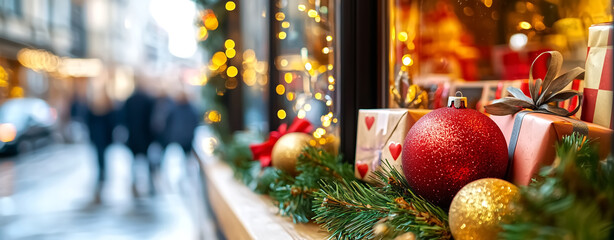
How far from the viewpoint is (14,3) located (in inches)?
508

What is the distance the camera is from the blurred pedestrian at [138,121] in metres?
4.88

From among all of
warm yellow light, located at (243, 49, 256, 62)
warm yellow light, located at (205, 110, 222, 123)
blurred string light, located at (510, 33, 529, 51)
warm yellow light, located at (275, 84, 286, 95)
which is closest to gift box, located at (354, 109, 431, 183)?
blurred string light, located at (510, 33, 529, 51)

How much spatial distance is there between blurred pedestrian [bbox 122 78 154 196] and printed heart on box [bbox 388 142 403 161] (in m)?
4.34

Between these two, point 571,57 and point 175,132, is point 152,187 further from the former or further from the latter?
point 571,57

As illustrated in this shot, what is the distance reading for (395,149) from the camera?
3.20 ft

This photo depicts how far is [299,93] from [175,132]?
316 cm

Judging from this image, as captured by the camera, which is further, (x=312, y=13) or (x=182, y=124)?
(x=182, y=124)

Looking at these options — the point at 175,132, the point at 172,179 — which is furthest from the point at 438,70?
the point at 172,179

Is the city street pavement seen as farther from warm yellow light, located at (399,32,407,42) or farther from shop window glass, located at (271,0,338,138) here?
warm yellow light, located at (399,32,407,42)

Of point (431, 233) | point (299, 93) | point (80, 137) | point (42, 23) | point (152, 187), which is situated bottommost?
point (80, 137)

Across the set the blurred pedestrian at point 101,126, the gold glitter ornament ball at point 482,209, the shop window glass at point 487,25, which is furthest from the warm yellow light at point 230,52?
the gold glitter ornament ball at point 482,209

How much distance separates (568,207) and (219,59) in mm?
3223

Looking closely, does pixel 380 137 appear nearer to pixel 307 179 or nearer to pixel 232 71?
pixel 307 179

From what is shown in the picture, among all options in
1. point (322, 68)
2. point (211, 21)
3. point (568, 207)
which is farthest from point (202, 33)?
point (568, 207)
